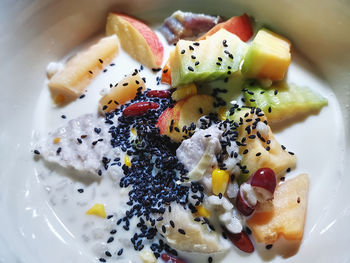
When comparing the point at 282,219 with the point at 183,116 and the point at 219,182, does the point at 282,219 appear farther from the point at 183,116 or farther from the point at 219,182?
the point at 183,116

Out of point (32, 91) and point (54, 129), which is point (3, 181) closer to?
point (54, 129)

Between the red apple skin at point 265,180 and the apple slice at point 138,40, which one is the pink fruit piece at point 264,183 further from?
the apple slice at point 138,40

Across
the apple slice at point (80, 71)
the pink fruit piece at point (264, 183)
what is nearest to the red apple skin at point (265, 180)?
the pink fruit piece at point (264, 183)

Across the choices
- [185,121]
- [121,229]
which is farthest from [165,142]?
[121,229]

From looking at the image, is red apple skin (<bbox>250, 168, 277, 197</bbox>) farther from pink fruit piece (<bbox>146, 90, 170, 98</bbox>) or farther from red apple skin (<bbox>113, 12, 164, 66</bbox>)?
red apple skin (<bbox>113, 12, 164, 66</bbox>)

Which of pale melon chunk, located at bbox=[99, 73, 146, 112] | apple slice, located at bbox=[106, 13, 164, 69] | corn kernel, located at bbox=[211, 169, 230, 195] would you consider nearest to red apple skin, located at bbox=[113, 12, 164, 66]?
apple slice, located at bbox=[106, 13, 164, 69]

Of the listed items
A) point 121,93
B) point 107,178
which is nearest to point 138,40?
point 121,93
